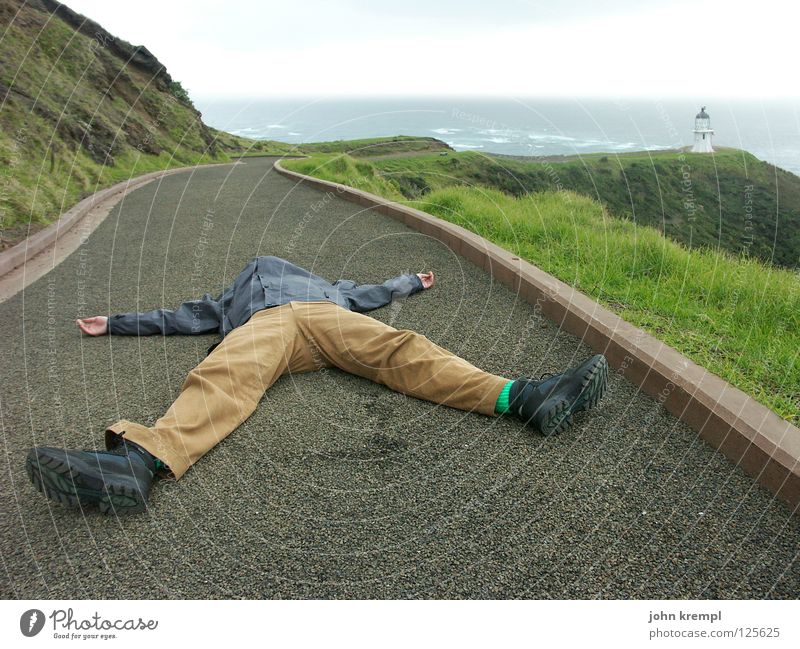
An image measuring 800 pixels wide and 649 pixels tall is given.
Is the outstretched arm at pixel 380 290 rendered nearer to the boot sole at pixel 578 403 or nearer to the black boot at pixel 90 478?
the boot sole at pixel 578 403

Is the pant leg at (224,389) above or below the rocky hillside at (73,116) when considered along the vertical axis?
below

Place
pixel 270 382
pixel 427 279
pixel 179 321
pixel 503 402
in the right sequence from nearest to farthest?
pixel 503 402, pixel 270 382, pixel 179 321, pixel 427 279

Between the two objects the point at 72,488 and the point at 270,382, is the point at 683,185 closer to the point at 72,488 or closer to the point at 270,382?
the point at 270,382

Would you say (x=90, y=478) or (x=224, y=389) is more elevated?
(x=224, y=389)

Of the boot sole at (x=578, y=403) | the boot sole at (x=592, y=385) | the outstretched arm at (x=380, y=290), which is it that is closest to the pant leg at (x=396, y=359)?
the boot sole at (x=578, y=403)

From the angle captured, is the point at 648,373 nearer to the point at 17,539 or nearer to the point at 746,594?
the point at 746,594

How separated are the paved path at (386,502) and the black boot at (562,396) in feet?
0.37

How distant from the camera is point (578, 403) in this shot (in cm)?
339

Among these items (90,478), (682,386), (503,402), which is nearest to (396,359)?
(503,402)

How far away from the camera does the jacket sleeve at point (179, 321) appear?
4.91m

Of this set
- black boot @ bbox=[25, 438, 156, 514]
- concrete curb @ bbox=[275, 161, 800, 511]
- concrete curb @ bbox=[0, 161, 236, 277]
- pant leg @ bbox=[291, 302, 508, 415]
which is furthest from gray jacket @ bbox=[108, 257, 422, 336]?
concrete curb @ bbox=[0, 161, 236, 277]

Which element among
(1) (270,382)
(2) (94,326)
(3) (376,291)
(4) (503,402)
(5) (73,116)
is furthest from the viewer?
(5) (73,116)

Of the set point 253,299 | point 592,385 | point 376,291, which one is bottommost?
point 592,385

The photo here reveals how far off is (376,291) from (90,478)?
3.21 metres
